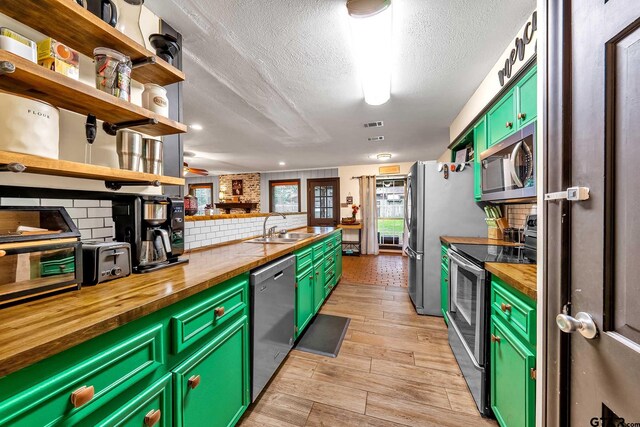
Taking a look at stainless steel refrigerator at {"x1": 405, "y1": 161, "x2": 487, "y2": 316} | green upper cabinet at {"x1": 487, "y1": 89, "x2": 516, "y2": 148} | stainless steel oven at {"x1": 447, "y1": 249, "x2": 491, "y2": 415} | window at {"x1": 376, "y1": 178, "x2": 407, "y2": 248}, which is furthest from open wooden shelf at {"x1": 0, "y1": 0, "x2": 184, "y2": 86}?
window at {"x1": 376, "y1": 178, "x2": 407, "y2": 248}

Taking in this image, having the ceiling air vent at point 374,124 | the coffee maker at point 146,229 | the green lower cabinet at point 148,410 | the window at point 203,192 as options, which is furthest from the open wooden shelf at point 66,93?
the window at point 203,192

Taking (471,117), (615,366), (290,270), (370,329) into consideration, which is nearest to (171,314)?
(290,270)

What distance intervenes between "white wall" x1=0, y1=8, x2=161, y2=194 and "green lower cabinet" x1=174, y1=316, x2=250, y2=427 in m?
0.95

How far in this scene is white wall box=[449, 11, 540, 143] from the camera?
1.52 m

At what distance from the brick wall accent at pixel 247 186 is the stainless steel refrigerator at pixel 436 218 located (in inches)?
217

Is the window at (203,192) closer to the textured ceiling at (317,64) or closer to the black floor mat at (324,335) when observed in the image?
the textured ceiling at (317,64)

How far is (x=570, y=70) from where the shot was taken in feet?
2.31

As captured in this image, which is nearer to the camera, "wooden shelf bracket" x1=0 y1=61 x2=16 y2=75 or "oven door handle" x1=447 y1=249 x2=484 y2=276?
"wooden shelf bracket" x1=0 y1=61 x2=16 y2=75

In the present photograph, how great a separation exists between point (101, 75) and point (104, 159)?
1.28ft

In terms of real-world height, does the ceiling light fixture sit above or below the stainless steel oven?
above

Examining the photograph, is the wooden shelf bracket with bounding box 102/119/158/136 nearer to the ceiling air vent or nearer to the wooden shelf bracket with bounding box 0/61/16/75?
the wooden shelf bracket with bounding box 0/61/16/75

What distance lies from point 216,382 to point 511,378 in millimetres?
1342

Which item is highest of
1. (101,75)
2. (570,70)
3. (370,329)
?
(101,75)

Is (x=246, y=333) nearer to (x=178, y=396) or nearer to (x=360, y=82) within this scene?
(x=178, y=396)
